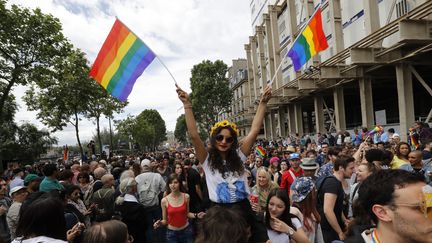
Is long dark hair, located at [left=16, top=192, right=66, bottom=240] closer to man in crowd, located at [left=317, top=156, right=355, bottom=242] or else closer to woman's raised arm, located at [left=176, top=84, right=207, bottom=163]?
woman's raised arm, located at [left=176, top=84, right=207, bottom=163]

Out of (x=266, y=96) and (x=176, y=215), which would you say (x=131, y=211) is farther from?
(x=266, y=96)

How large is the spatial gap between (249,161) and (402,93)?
8730mm

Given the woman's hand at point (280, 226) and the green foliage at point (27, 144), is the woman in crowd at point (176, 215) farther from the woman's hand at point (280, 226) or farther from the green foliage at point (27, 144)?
the green foliage at point (27, 144)

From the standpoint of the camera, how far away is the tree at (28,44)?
1283cm

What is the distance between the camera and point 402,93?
13.8 metres

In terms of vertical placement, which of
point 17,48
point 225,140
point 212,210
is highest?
point 17,48

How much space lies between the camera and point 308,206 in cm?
332

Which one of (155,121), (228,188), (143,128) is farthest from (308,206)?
(155,121)

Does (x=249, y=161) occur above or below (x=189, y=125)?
below

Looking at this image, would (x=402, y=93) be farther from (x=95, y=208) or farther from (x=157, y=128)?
(x=157, y=128)

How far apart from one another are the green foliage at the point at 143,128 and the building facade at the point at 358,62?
25.2 metres

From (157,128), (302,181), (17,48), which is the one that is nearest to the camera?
(302,181)

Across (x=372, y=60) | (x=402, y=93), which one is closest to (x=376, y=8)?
(x=372, y=60)

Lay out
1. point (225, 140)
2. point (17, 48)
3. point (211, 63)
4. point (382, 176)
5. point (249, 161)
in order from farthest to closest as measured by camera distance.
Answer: point (211, 63), point (17, 48), point (249, 161), point (225, 140), point (382, 176)
